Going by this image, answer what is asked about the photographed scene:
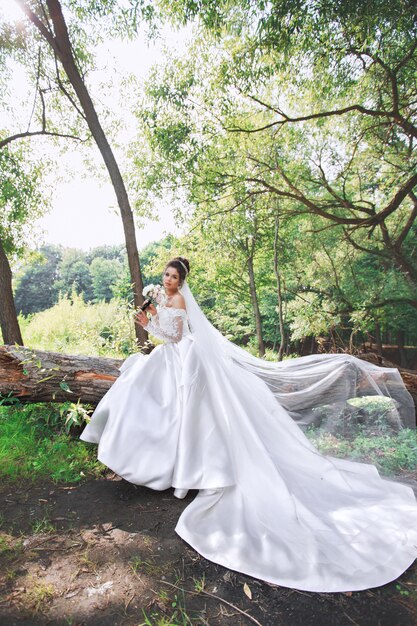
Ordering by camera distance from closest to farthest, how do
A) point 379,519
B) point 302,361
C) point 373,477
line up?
point 379,519 → point 373,477 → point 302,361

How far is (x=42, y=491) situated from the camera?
3.39 meters

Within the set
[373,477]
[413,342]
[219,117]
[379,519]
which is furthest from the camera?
[413,342]

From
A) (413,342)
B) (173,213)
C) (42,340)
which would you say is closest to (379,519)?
(173,213)

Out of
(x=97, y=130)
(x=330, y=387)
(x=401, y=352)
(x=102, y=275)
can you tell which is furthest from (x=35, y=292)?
(x=330, y=387)

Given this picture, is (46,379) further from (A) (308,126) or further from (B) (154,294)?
(A) (308,126)

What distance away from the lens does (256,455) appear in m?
3.22

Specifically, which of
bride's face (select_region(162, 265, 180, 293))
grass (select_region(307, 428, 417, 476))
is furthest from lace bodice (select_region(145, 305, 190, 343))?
grass (select_region(307, 428, 417, 476))

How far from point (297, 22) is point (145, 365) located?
17.4ft

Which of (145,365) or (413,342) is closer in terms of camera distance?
(145,365)

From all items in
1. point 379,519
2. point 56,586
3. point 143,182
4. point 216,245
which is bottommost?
point 56,586

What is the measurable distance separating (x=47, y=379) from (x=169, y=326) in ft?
5.25

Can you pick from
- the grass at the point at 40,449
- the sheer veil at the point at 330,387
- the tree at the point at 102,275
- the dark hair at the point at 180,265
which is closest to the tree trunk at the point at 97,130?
the grass at the point at 40,449

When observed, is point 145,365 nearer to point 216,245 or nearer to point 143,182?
point 143,182

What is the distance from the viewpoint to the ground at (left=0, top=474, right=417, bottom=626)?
2.03m
